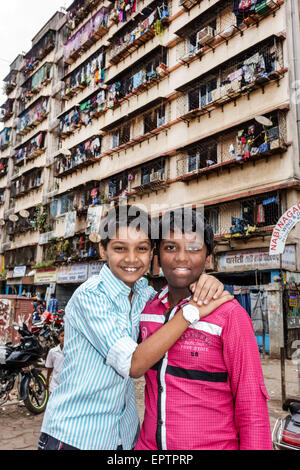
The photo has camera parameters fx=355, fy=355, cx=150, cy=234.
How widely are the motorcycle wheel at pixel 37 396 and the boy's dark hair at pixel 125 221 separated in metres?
4.65

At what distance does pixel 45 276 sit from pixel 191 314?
2646cm

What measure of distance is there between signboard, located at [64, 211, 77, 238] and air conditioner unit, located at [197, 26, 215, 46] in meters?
12.9

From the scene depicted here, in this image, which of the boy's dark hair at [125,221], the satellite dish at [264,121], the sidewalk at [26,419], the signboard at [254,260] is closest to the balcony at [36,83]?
the satellite dish at [264,121]

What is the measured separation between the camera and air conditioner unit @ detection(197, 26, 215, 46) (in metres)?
16.1

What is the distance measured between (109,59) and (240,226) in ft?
52.0

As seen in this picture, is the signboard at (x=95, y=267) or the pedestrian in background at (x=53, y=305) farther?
the pedestrian in background at (x=53, y=305)

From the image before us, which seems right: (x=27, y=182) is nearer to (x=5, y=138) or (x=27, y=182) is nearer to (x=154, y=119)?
(x=5, y=138)

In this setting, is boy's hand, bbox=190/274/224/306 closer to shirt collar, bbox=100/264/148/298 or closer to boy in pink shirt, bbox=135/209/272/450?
boy in pink shirt, bbox=135/209/272/450

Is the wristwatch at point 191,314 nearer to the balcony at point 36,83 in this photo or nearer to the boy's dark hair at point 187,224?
the boy's dark hair at point 187,224

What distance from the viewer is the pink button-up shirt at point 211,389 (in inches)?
58.8

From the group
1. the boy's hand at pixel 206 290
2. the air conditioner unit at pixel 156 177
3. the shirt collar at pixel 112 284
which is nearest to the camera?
the boy's hand at pixel 206 290

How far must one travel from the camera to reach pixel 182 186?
57.8 ft

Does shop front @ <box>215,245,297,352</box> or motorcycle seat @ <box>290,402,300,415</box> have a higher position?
shop front @ <box>215,245,297,352</box>

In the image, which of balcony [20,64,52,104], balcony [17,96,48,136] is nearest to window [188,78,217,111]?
balcony [17,96,48,136]
